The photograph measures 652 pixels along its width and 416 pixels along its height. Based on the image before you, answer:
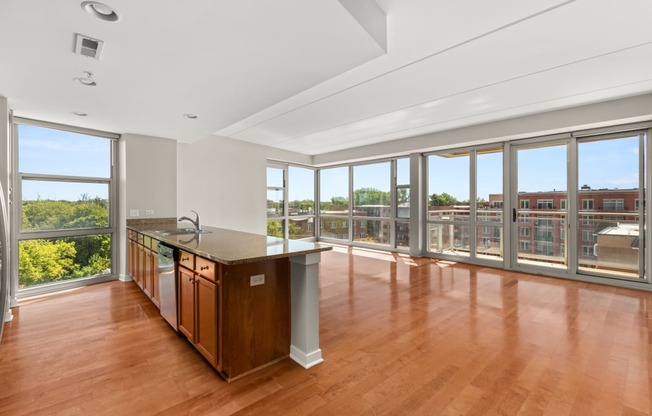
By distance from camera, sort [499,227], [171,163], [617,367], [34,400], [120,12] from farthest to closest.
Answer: [499,227]
[171,163]
[617,367]
[34,400]
[120,12]

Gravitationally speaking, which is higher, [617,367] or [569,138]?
[569,138]

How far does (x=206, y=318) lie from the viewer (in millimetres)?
2215

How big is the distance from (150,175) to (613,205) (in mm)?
7401

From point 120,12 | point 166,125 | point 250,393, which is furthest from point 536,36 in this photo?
point 166,125

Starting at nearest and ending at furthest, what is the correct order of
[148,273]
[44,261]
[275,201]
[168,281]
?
[168,281], [148,273], [44,261], [275,201]

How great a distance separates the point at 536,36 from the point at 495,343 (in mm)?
2692

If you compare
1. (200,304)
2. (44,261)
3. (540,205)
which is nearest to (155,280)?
(200,304)

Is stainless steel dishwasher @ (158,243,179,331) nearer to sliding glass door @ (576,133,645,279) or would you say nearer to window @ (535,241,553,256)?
window @ (535,241,553,256)

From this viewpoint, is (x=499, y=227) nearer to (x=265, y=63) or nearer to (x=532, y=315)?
(x=532, y=315)

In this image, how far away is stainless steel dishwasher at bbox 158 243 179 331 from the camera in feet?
8.95

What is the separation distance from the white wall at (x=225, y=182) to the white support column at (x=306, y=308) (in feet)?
13.4

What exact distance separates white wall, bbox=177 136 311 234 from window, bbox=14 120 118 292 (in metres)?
1.18

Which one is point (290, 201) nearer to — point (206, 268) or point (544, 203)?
point (544, 203)

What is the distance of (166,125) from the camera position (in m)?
4.23
